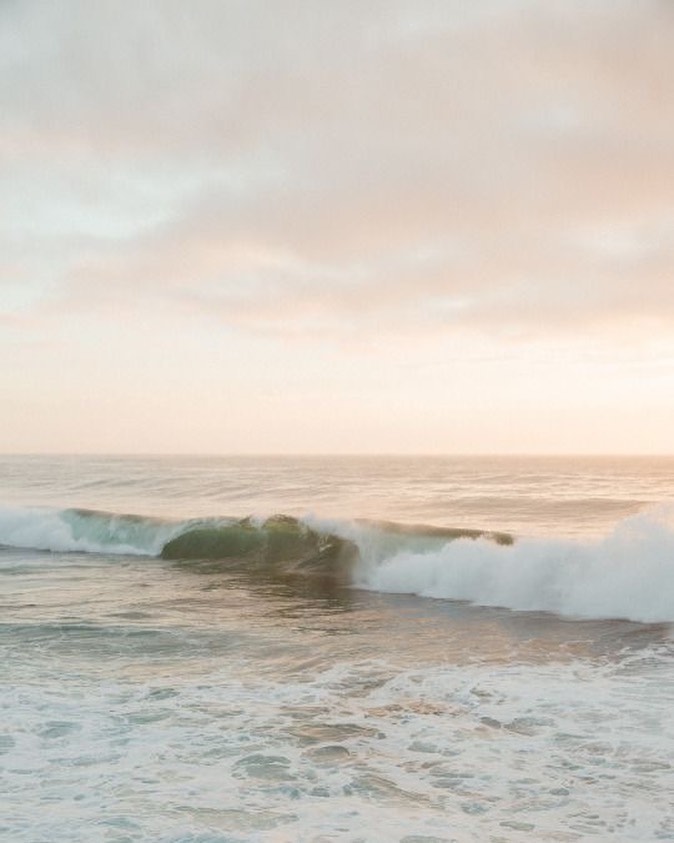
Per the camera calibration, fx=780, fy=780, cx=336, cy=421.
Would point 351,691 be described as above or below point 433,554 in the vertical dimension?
below

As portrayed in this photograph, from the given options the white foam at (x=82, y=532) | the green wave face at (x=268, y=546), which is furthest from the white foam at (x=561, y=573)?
the white foam at (x=82, y=532)

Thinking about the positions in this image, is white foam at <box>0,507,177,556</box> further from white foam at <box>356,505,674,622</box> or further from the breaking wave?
white foam at <box>356,505,674,622</box>

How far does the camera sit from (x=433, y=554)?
19.7 metres

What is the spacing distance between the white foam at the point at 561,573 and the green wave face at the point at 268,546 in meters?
2.50

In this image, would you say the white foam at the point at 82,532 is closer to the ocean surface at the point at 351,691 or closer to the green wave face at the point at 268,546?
the green wave face at the point at 268,546

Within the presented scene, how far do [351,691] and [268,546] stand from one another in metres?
15.0

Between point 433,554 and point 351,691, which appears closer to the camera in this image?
point 351,691

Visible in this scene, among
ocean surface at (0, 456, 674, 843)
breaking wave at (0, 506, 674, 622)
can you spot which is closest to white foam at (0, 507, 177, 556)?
breaking wave at (0, 506, 674, 622)

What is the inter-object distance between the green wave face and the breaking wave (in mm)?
37

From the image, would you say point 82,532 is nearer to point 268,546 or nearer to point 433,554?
point 268,546

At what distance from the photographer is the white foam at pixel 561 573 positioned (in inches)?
615

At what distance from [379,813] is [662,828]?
2088 millimetres

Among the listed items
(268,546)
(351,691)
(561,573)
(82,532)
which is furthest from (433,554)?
(82,532)

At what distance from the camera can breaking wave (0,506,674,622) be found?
1611cm
